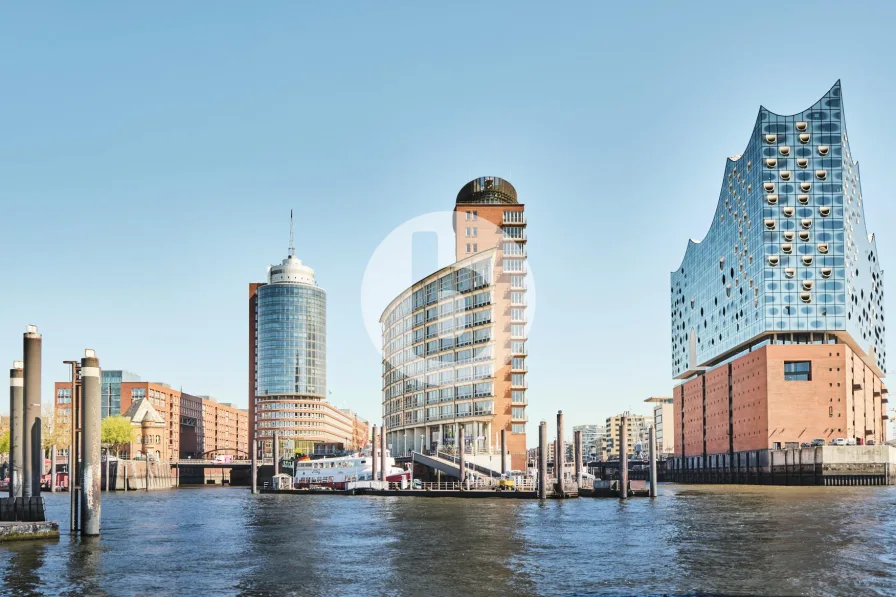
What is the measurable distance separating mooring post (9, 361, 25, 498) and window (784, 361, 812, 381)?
5751 inches

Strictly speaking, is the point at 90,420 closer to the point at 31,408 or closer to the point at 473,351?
the point at 31,408

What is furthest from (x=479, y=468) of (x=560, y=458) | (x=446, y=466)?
(x=560, y=458)

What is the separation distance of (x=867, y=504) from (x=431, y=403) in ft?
295

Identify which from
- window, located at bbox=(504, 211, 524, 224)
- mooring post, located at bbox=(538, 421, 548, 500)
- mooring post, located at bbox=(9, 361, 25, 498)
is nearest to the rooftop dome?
window, located at bbox=(504, 211, 524, 224)

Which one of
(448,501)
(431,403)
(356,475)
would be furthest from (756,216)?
(448,501)

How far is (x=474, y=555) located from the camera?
4834 cm

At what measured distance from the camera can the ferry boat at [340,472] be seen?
142m

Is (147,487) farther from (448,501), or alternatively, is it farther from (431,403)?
(448,501)

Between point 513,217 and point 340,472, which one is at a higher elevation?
point 513,217

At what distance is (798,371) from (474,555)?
468 ft

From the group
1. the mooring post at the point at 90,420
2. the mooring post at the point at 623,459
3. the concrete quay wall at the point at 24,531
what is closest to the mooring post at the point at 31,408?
the concrete quay wall at the point at 24,531

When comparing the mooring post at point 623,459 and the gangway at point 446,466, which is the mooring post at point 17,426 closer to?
the mooring post at point 623,459

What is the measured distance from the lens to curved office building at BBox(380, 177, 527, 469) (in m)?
161

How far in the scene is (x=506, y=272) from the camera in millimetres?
164375
